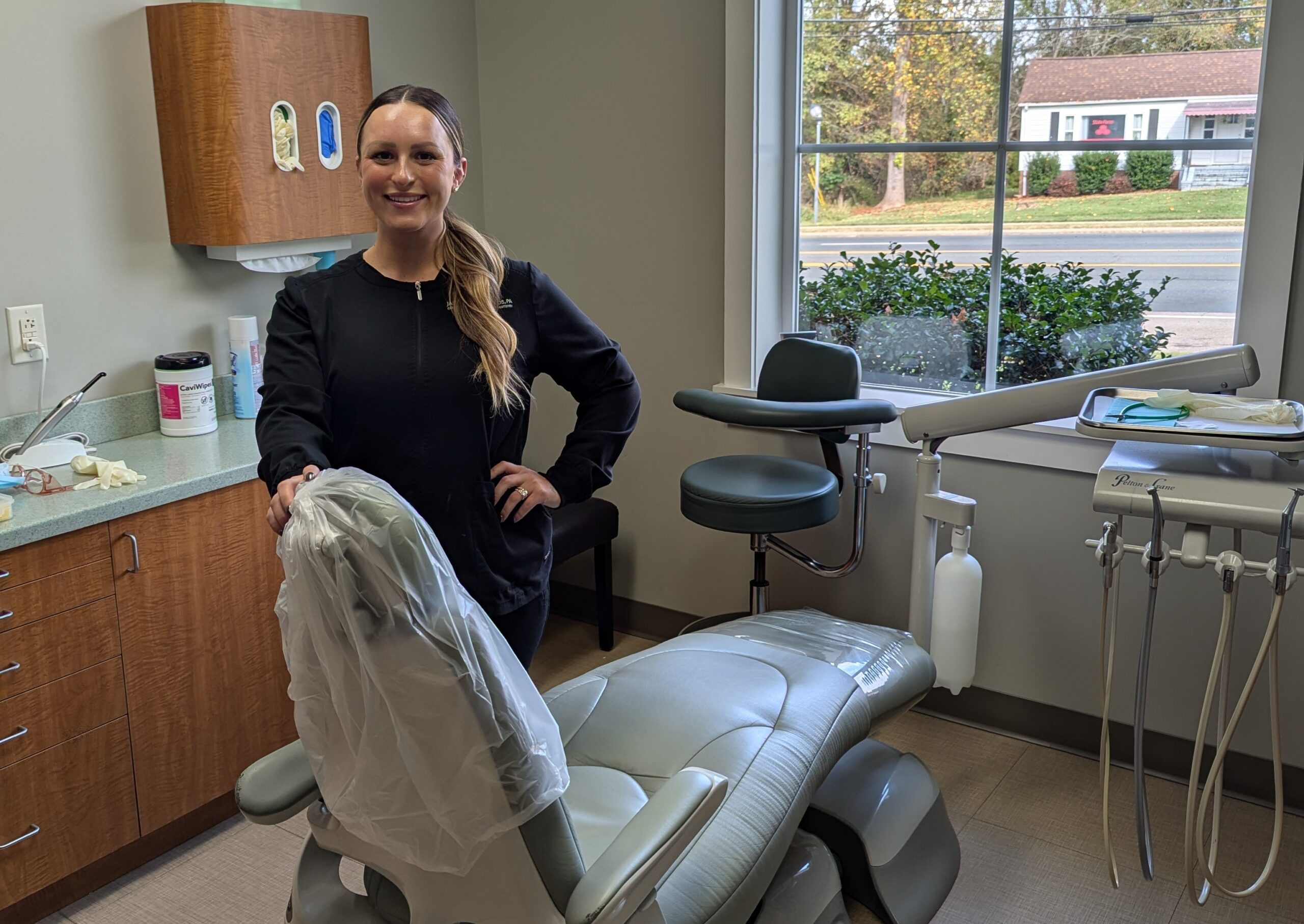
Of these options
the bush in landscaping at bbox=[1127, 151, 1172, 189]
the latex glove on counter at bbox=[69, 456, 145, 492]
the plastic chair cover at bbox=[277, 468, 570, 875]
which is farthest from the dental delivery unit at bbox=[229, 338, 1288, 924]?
the latex glove on counter at bbox=[69, 456, 145, 492]

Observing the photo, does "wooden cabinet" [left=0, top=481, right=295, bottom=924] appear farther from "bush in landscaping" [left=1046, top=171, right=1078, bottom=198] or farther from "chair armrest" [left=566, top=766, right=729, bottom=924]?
"bush in landscaping" [left=1046, top=171, right=1078, bottom=198]

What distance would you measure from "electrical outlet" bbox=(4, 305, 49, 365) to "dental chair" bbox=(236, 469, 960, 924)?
4.25 feet

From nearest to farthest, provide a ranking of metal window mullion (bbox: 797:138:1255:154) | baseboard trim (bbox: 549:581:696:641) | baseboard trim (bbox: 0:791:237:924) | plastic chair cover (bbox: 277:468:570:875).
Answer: plastic chair cover (bbox: 277:468:570:875) < baseboard trim (bbox: 0:791:237:924) < metal window mullion (bbox: 797:138:1255:154) < baseboard trim (bbox: 549:581:696:641)

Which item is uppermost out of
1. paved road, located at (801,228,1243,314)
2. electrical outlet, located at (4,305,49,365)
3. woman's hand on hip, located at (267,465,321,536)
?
paved road, located at (801,228,1243,314)

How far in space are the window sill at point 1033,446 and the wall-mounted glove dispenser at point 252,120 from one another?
1449 mm

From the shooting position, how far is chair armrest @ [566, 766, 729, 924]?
1135 mm

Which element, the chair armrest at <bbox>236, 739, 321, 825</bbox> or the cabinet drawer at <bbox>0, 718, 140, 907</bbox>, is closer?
the chair armrest at <bbox>236, 739, 321, 825</bbox>

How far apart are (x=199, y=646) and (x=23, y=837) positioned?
0.44 meters

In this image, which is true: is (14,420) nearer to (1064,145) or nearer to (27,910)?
(27,910)

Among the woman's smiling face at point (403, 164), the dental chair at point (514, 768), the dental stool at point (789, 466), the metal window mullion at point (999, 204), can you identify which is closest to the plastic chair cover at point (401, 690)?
the dental chair at point (514, 768)

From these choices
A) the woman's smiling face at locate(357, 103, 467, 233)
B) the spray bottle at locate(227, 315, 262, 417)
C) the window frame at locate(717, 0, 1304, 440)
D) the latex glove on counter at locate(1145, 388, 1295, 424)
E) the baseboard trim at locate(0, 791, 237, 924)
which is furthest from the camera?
the window frame at locate(717, 0, 1304, 440)

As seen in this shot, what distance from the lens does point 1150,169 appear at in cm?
244

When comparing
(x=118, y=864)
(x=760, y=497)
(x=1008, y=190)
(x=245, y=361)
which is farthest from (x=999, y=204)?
(x=118, y=864)

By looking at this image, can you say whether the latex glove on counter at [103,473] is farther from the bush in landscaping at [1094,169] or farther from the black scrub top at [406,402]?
the bush in landscaping at [1094,169]
